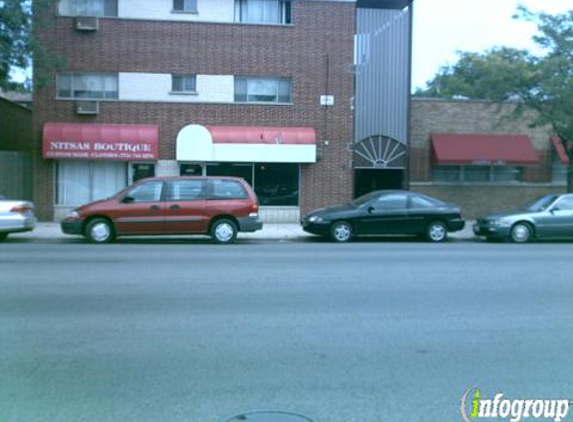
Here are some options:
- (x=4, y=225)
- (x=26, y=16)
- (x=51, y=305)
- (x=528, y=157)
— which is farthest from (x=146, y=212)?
(x=528, y=157)

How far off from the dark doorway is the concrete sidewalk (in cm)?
379

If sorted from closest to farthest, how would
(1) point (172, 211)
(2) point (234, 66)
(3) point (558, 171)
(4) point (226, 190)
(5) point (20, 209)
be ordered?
(5) point (20, 209) → (1) point (172, 211) → (4) point (226, 190) → (2) point (234, 66) → (3) point (558, 171)

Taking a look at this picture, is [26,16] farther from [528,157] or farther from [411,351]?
[528,157]

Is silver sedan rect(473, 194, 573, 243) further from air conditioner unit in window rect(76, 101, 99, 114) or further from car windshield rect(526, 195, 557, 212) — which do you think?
air conditioner unit in window rect(76, 101, 99, 114)

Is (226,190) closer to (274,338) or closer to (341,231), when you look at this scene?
(341,231)

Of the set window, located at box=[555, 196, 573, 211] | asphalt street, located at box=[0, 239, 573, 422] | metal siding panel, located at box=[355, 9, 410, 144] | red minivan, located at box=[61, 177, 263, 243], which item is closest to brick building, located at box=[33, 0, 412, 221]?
metal siding panel, located at box=[355, 9, 410, 144]

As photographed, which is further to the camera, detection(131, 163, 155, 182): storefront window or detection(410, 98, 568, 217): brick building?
detection(410, 98, 568, 217): brick building

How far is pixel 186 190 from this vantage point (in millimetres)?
16438

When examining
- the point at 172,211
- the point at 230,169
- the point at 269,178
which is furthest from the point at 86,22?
the point at 172,211

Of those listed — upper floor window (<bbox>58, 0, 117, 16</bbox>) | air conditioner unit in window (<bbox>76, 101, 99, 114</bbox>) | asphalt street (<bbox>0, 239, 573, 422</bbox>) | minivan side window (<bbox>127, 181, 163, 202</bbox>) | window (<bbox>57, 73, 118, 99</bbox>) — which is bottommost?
asphalt street (<bbox>0, 239, 573, 422</bbox>)

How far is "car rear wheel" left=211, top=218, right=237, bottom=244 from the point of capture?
54.1 feet

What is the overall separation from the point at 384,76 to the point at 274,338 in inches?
722

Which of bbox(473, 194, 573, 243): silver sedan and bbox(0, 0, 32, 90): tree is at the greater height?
bbox(0, 0, 32, 90): tree

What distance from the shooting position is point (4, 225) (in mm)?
15766
